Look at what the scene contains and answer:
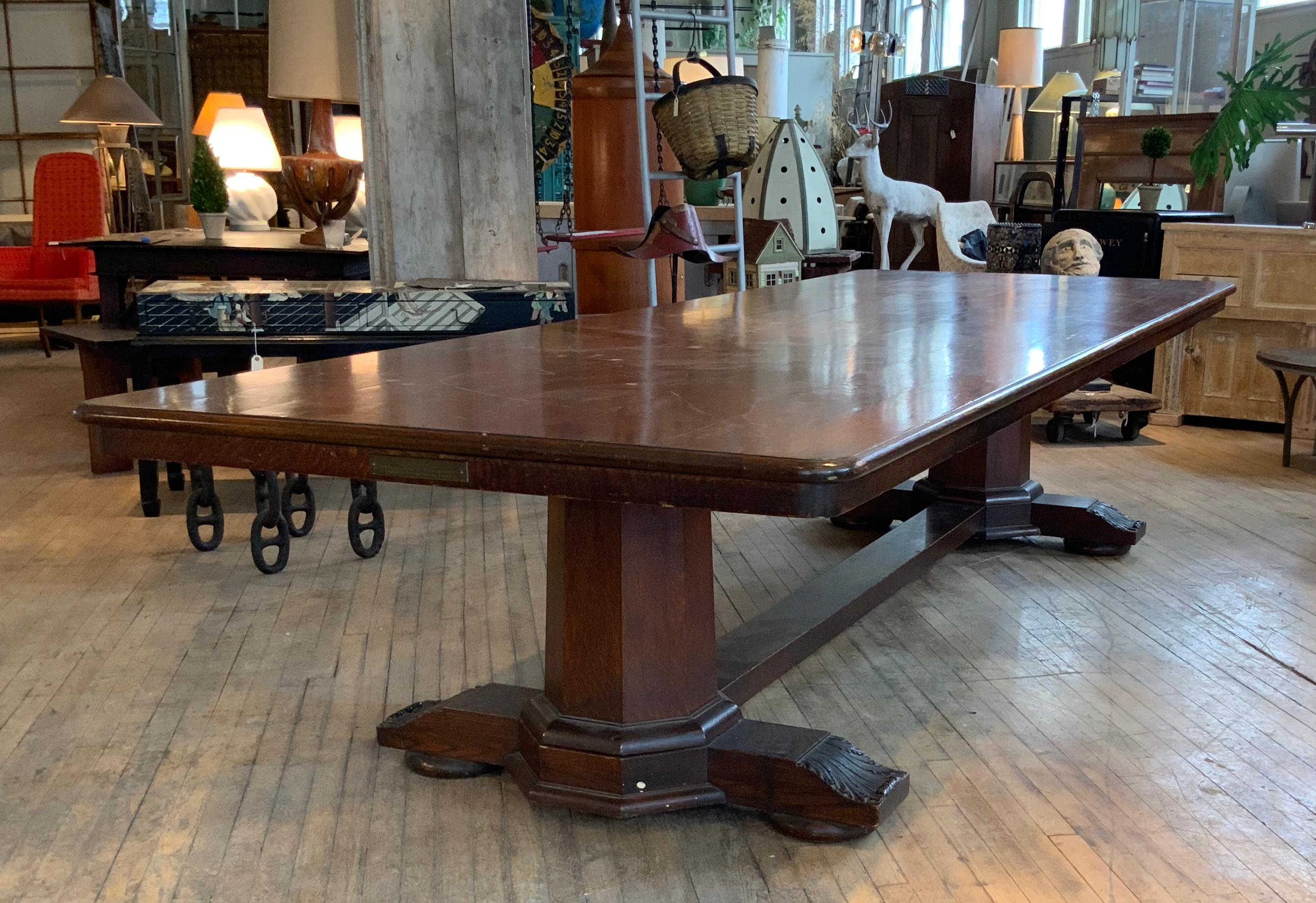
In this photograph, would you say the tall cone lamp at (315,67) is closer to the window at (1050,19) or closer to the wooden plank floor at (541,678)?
the wooden plank floor at (541,678)

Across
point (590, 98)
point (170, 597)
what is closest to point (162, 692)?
point (170, 597)

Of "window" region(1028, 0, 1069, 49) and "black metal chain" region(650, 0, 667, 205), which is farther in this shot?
"window" region(1028, 0, 1069, 49)

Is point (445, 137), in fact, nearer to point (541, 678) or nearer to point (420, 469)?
point (541, 678)

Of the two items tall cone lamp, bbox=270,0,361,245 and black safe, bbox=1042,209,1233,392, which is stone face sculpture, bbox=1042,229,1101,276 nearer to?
black safe, bbox=1042,209,1233,392

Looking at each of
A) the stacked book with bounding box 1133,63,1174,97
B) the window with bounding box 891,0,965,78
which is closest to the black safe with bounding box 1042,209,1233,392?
the stacked book with bounding box 1133,63,1174,97

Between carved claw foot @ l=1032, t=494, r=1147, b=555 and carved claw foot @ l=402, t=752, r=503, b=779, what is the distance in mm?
2027

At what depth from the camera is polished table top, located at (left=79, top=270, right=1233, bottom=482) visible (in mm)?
1528

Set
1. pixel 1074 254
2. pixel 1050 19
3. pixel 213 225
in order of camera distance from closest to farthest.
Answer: pixel 1074 254 < pixel 213 225 < pixel 1050 19

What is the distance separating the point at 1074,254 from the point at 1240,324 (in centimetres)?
82

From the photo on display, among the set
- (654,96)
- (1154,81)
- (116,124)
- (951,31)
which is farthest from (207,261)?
(951,31)

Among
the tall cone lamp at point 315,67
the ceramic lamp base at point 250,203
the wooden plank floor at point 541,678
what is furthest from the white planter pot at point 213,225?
the wooden plank floor at point 541,678

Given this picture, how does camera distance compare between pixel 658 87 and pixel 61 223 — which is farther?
pixel 61 223

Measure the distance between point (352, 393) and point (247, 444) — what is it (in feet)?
0.77

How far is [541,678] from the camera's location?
271 centimetres
